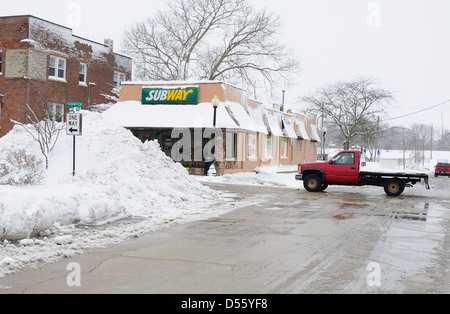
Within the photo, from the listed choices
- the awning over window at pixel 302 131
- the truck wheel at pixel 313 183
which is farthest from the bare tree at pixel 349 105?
the truck wheel at pixel 313 183

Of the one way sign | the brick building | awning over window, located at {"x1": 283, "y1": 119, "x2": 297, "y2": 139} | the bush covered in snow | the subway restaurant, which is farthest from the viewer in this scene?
awning over window, located at {"x1": 283, "y1": 119, "x2": 297, "y2": 139}

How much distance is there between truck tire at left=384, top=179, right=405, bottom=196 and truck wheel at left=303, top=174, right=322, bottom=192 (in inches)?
112

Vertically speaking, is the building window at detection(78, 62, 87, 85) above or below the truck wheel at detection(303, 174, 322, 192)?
above

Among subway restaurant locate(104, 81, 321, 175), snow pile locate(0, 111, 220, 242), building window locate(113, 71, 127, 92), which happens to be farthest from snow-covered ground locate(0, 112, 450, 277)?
building window locate(113, 71, 127, 92)

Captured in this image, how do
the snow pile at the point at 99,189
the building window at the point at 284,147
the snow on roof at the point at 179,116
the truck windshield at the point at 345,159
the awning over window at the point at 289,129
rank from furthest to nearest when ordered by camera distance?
1. the building window at the point at 284,147
2. the awning over window at the point at 289,129
3. the snow on roof at the point at 179,116
4. the truck windshield at the point at 345,159
5. the snow pile at the point at 99,189

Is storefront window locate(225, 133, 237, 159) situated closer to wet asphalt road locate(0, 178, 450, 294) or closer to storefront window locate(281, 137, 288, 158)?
storefront window locate(281, 137, 288, 158)

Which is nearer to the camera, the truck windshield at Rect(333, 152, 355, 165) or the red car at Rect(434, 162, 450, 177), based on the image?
the truck windshield at Rect(333, 152, 355, 165)

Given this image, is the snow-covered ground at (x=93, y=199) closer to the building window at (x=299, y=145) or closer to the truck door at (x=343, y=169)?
the truck door at (x=343, y=169)

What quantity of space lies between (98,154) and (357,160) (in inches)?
427

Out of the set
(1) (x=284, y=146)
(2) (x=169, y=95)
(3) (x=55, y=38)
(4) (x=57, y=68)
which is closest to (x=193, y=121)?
(2) (x=169, y=95)

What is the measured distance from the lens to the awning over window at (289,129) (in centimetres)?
3923

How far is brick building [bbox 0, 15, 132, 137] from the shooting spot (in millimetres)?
30875

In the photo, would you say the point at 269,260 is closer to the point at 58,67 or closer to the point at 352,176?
the point at 352,176
